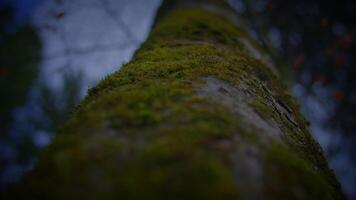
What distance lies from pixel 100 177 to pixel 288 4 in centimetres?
848

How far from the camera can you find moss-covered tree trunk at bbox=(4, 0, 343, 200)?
0.92 metres

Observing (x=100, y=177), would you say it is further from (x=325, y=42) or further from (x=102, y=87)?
(x=325, y=42)

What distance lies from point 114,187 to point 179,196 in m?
0.18

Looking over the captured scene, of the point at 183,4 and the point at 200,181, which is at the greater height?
the point at 183,4

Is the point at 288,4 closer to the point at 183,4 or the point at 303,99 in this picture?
the point at 303,99

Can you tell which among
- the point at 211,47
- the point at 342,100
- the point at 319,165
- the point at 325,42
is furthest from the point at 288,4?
the point at 319,165

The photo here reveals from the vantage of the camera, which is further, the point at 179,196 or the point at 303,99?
the point at 303,99

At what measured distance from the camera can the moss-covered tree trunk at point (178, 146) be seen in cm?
92

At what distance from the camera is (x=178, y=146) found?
105cm

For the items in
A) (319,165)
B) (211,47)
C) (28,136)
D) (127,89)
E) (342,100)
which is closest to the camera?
(127,89)

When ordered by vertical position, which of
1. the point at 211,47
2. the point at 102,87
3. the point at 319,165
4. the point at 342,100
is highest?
the point at 342,100

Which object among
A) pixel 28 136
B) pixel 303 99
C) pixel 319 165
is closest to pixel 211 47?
pixel 319 165

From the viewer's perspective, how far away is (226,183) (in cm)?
93

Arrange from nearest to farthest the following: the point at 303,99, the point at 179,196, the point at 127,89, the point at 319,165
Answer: the point at 179,196, the point at 127,89, the point at 319,165, the point at 303,99
